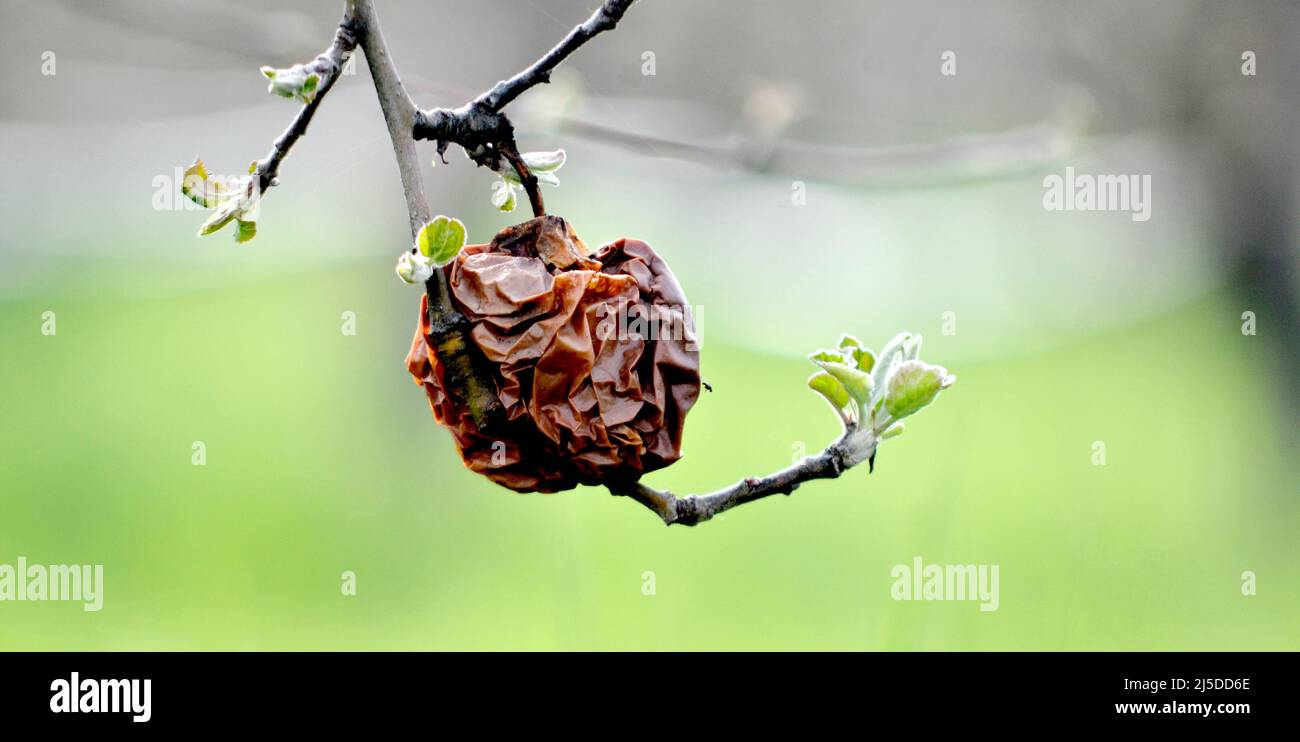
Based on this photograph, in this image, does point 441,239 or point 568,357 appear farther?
point 568,357

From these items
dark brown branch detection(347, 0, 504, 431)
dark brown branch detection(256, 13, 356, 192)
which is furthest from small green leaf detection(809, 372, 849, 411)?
dark brown branch detection(256, 13, 356, 192)

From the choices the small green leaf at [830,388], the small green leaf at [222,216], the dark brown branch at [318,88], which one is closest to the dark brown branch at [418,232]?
the dark brown branch at [318,88]

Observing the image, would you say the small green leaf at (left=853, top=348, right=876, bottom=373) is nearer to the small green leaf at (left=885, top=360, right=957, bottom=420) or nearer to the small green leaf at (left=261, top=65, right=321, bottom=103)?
the small green leaf at (left=885, top=360, right=957, bottom=420)

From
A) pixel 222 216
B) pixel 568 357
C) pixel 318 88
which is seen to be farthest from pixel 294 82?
pixel 568 357

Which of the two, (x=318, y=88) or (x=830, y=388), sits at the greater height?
(x=318, y=88)

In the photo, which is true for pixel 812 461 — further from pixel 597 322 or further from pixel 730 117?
pixel 730 117

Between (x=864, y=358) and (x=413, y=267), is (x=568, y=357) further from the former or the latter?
(x=864, y=358)
